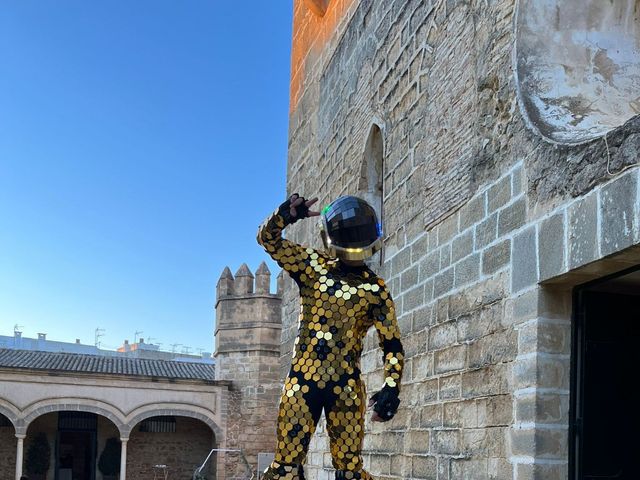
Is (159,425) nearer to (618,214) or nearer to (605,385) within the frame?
(605,385)

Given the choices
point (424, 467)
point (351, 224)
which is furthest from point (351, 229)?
point (424, 467)

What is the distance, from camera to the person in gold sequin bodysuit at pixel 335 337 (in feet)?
10.8

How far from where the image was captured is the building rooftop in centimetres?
2441

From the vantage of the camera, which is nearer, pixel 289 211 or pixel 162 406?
pixel 289 211

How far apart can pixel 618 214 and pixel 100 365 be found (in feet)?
83.0

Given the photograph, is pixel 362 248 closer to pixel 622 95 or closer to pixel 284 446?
pixel 284 446

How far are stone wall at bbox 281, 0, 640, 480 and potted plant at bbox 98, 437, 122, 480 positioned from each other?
64.1 feet

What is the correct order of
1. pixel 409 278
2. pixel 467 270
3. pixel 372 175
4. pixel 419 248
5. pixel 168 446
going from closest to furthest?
pixel 467 270
pixel 419 248
pixel 409 278
pixel 372 175
pixel 168 446

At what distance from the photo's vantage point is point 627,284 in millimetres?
3656

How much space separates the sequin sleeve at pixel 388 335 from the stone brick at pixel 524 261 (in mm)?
712

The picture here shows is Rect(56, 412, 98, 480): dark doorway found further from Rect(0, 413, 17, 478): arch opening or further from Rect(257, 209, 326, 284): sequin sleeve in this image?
Rect(257, 209, 326, 284): sequin sleeve

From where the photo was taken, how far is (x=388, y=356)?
3.38m

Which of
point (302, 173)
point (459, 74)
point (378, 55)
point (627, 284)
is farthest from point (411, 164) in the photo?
point (302, 173)

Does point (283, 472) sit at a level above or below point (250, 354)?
below
